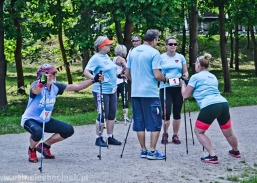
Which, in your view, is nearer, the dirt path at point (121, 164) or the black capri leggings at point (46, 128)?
the dirt path at point (121, 164)

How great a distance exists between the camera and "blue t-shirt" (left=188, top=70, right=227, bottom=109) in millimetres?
9039

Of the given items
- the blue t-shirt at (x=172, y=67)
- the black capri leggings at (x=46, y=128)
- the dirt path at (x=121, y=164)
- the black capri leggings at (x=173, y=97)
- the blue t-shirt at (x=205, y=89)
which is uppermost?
the blue t-shirt at (x=172, y=67)

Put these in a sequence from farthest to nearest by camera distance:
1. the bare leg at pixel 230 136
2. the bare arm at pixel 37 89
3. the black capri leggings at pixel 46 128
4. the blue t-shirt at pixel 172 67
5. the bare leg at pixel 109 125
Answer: the bare leg at pixel 109 125 < the blue t-shirt at pixel 172 67 < the bare leg at pixel 230 136 < the black capri leggings at pixel 46 128 < the bare arm at pixel 37 89

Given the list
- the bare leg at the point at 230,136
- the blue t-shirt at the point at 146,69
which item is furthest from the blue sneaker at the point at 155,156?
the bare leg at the point at 230,136

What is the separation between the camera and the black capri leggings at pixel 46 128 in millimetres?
8797

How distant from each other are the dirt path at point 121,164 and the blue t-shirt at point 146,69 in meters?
1.08

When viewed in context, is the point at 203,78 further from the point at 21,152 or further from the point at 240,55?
the point at 240,55

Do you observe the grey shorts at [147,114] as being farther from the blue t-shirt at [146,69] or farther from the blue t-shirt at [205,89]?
the blue t-shirt at [205,89]

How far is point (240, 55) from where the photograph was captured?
4769 centimetres

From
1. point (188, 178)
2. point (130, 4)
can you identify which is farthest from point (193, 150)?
point (130, 4)

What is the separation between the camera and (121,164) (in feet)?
29.1

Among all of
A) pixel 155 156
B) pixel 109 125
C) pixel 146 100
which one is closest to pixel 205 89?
pixel 146 100

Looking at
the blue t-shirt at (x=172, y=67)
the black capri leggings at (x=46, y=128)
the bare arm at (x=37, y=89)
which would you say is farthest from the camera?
the blue t-shirt at (x=172, y=67)

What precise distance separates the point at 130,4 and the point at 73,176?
11.5m
